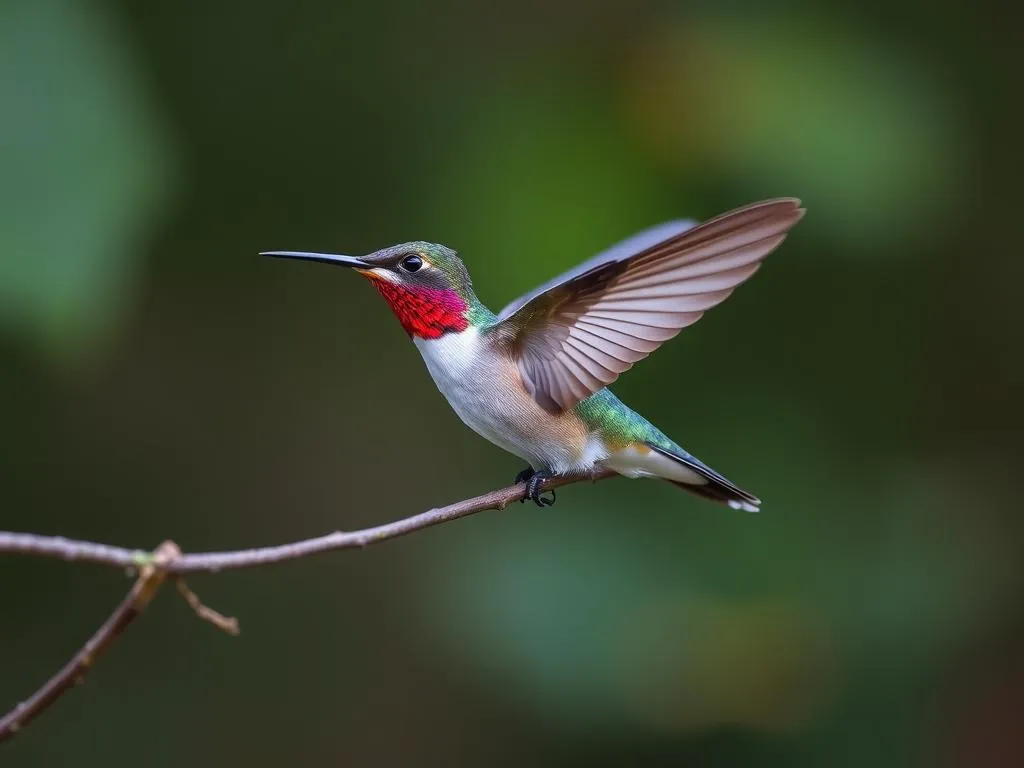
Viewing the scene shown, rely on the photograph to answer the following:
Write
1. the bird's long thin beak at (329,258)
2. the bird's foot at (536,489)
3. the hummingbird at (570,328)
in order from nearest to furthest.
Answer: the hummingbird at (570,328) → the bird's long thin beak at (329,258) → the bird's foot at (536,489)

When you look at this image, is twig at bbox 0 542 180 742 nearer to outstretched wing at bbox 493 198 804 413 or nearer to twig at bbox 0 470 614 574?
twig at bbox 0 470 614 574

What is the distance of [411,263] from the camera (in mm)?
2846

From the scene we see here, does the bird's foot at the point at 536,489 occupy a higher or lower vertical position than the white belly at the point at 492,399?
lower

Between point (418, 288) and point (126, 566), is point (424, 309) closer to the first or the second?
point (418, 288)

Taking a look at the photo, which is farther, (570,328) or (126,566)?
(570,328)

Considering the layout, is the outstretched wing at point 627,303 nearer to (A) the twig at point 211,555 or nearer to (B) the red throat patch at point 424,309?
(B) the red throat patch at point 424,309

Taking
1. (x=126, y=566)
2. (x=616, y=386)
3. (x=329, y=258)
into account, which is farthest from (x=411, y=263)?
(x=616, y=386)

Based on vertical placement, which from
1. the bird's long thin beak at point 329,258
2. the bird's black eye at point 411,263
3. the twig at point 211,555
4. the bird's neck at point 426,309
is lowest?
the twig at point 211,555

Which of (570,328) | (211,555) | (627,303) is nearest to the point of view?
(211,555)

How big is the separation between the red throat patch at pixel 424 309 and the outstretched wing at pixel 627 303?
0.47 feet

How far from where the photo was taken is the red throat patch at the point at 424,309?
283 centimetres

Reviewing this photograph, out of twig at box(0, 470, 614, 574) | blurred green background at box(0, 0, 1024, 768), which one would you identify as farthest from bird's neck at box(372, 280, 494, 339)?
blurred green background at box(0, 0, 1024, 768)

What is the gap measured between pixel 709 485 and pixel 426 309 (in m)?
0.98

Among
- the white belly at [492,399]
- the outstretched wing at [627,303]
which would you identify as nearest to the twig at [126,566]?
the outstretched wing at [627,303]
